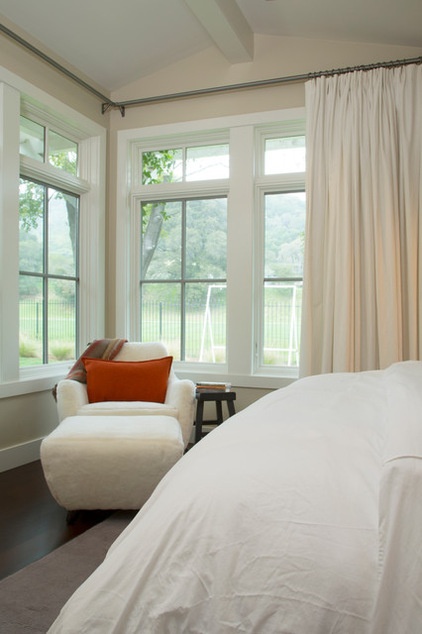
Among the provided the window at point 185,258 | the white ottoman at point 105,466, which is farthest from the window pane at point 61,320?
the white ottoman at point 105,466

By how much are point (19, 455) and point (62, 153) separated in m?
2.24

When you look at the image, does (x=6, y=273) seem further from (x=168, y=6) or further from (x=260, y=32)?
(x=260, y=32)

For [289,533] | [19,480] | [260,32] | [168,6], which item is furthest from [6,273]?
[289,533]

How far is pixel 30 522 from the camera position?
2.38 metres

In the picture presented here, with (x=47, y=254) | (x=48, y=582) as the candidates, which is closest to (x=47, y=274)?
(x=47, y=254)

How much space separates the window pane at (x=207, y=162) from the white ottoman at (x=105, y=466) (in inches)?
94.6

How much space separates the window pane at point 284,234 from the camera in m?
3.82

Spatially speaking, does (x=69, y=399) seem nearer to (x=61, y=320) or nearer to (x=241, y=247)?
(x=61, y=320)

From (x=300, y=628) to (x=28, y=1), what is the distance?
353 centimetres

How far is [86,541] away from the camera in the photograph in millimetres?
2156

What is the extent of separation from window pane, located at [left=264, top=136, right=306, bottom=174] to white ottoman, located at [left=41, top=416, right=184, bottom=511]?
2.39 m

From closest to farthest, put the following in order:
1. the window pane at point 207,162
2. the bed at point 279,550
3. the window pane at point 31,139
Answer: the bed at point 279,550 → the window pane at point 31,139 → the window pane at point 207,162

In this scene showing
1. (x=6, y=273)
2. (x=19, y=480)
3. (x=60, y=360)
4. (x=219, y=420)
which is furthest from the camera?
(x=60, y=360)

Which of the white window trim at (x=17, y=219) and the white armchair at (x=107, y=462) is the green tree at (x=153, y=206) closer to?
the white window trim at (x=17, y=219)
